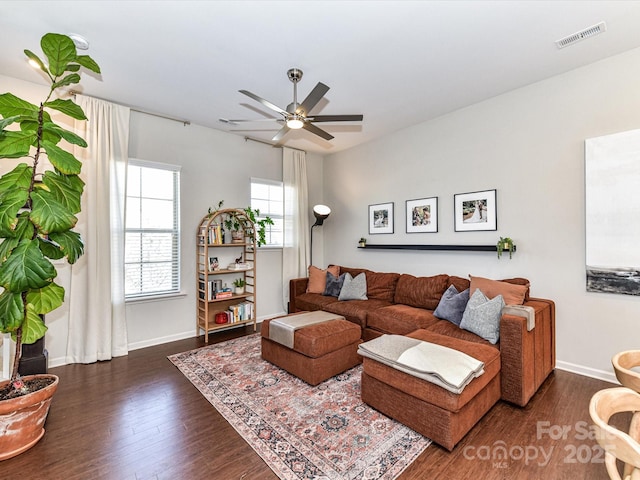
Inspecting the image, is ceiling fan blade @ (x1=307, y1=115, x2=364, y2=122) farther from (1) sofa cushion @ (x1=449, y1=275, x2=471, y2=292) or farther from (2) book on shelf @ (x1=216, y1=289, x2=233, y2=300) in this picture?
(2) book on shelf @ (x1=216, y1=289, x2=233, y2=300)

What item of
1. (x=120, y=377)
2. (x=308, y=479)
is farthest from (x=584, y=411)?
(x=120, y=377)

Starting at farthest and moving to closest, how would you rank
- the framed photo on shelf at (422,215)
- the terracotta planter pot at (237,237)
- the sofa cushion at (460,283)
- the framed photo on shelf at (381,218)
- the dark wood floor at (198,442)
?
the framed photo on shelf at (381,218)
the terracotta planter pot at (237,237)
the framed photo on shelf at (422,215)
the sofa cushion at (460,283)
the dark wood floor at (198,442)

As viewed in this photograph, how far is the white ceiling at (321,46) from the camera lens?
85.8 inches

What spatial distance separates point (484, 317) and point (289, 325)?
184cm

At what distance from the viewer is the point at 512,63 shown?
9.38ft

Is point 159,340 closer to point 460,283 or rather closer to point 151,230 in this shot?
point 151,230

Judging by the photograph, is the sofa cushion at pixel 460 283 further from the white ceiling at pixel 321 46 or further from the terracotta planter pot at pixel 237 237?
the terracotta planter pot at pixel 237 237

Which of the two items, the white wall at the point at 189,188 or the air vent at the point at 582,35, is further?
the white wall at the point at 189,188

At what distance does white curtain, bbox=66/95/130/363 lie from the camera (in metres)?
3.36

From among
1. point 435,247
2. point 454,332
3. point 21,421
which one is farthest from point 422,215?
point 21,421

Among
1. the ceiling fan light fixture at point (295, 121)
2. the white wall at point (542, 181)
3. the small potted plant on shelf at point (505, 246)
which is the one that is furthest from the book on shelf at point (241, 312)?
the small potted plant on shelf at point (505, 246)

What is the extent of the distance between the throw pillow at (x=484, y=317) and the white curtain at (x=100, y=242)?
12.8ft

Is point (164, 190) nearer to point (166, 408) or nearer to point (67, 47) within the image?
point (67, 47)

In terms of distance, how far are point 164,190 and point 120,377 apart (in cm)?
234
